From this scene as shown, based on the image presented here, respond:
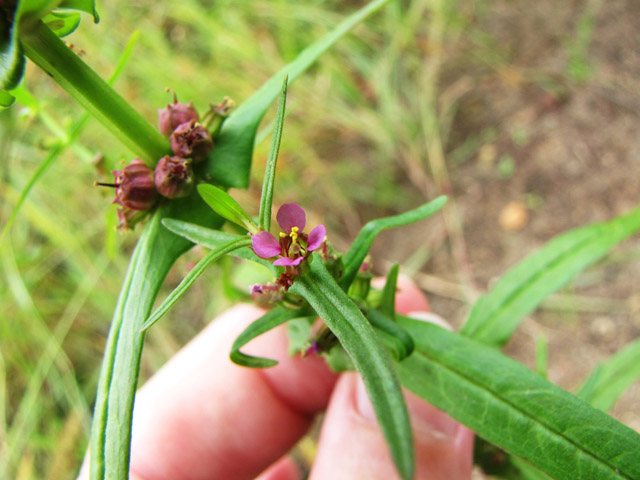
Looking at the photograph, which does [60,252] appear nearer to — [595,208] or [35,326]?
[35,326]

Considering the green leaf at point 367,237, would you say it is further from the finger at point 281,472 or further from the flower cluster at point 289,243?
the finger at point 281,472

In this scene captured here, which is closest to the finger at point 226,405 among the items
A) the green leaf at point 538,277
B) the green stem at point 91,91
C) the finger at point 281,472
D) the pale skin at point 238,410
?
the pale skin at point 238,410

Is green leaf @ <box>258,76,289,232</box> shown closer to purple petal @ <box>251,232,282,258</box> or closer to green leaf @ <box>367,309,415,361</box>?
purple petal @ <box>251,232,282,258</box>

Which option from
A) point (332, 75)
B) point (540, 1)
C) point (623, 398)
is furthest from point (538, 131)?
point (623, 398)

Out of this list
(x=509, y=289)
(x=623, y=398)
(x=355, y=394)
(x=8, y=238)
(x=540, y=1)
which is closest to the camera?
(x=509, y=289)

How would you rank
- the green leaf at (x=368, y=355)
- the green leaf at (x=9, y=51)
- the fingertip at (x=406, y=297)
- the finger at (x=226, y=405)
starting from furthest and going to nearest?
the fingertip at (x=406, y=297) < the finger at (x=226, y=405) < the green leaf at (x=9, y=51) < the green leaf at (x=368, y=355)

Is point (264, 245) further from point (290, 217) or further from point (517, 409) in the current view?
point (517, 409)

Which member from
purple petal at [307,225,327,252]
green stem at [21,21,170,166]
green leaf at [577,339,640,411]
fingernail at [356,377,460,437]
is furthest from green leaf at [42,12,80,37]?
green leaf at [577,339,640,411]
